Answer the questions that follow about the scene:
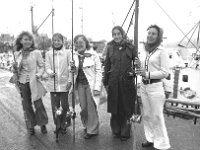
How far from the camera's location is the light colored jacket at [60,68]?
377cm

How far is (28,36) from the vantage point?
3.77m

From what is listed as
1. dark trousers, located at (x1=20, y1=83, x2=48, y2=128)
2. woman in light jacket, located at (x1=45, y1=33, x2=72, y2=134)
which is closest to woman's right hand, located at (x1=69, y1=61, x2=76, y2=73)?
woman in light jacket, located at (x1=45, y1=33, x2=72, y2=134)

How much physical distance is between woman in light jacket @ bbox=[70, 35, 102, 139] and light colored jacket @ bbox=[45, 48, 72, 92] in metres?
0.18

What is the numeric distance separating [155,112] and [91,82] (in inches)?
46.5

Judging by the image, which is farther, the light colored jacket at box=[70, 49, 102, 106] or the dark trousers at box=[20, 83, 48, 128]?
the dark trousers at box=[20, 83, 48, 128]

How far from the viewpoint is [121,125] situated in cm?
383

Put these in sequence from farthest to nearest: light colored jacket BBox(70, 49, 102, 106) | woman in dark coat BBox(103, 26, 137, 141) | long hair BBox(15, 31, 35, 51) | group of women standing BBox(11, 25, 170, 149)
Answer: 1. long hair BBox(15, 31, 35, 51)
2. light colored jacket BBox(70, 49, 102, 106)
3. woman in dark coat BBox(103, 26, 137, 141)
4. group of women standing BBox(11, 25, 170, 149)

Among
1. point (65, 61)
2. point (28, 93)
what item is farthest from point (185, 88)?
point (28, 93)

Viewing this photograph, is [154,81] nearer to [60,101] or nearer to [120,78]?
[120,78]

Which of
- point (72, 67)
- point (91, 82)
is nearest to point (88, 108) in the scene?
point (91, 82)

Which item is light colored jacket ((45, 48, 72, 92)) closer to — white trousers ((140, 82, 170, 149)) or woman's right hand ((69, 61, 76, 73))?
woman's right hand ((69, 61, 76, 73))

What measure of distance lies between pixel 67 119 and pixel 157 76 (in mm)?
1958

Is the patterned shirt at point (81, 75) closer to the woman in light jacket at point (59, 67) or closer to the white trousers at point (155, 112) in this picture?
the woman in light jacket at point (59, 67)

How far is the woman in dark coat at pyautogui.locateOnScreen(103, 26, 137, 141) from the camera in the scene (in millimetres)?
3426
